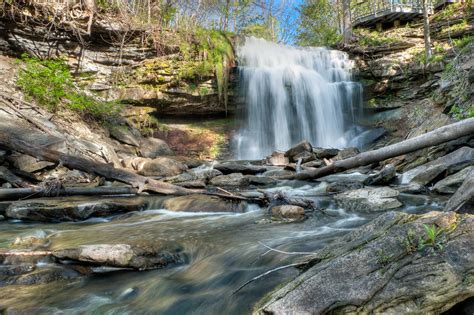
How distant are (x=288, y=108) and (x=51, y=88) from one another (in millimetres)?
9377

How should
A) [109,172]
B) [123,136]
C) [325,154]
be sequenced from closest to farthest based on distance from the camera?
1. [109,172]
2. [325,154]
3. [123,136]

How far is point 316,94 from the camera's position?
15383mm

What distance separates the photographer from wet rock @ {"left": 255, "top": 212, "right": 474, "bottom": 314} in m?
1.62

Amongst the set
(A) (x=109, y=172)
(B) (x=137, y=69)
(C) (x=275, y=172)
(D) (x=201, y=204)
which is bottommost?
(C) (x=275, y=172)

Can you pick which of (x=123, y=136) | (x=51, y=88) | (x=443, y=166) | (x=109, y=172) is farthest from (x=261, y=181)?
(x=51, y=88)

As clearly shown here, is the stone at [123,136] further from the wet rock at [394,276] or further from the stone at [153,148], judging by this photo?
the wet rock at [394,276]

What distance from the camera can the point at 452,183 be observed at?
16.9 feet

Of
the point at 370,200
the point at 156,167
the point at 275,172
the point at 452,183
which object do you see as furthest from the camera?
the point at 156,167

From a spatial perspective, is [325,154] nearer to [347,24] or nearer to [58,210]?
[58,210]

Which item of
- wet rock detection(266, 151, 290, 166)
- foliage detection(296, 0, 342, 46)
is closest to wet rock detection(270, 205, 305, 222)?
wet rock detection(266, 151, 290, 166)

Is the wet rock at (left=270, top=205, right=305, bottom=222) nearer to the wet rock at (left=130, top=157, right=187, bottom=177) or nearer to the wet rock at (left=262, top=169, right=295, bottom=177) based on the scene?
the wet rock at (left=262, top=169, right=295, bottom=177)

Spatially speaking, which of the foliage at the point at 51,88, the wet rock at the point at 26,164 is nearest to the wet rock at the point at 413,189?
the wet rock at the point at 26,164

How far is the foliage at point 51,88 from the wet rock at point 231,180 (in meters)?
5.94

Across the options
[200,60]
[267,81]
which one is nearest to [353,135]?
[267,81]
